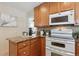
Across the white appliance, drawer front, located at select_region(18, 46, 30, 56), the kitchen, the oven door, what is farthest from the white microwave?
drawer front, located at select_region(18, 46, 30, 56)

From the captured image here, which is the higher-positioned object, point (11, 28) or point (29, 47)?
point (11, 28)

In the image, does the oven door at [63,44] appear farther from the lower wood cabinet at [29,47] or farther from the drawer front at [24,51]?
the drawer front at [24,51]

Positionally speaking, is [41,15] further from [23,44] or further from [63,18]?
[23,44]

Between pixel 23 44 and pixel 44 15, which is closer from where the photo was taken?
pixel 23 44

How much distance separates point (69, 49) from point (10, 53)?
2.35 feet

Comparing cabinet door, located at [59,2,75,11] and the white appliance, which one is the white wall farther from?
cabinet door, located at [59,2,75,11]

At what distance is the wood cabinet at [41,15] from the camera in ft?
4.82

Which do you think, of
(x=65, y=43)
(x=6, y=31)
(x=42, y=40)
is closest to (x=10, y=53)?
(x=6, y=31)

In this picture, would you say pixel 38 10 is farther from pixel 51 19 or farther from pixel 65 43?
pixel 65 43

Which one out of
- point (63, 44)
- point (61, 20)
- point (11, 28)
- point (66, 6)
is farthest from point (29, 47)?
point (66, 6)

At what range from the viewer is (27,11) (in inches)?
55.9

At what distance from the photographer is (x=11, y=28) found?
1.41 meters

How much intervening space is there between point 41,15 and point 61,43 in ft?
1.45

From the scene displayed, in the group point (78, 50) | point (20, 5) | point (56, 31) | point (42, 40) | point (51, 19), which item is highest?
point (20, 5)
